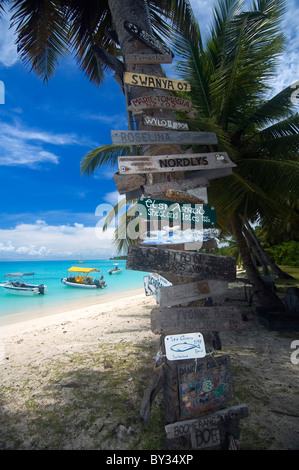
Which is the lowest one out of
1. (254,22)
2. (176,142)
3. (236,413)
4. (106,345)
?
(106,345)

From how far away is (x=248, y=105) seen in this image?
26.7 feet

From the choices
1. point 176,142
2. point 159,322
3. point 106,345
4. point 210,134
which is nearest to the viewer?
point 159,322

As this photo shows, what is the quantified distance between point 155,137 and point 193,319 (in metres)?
2.29

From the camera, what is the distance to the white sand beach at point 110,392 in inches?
111

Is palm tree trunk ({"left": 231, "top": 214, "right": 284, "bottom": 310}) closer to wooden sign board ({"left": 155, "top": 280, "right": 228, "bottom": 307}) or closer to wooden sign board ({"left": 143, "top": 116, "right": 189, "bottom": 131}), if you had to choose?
wooden sign board ({"left": 143, "top": 116, "right": 189, "bottom": 131})

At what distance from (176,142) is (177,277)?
1.79 metres

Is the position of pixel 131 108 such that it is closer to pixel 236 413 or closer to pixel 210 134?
pixel 210 134

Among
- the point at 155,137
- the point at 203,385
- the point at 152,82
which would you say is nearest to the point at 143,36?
the point at 152,82

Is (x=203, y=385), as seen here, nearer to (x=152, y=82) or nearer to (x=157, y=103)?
(x=157, y=103)

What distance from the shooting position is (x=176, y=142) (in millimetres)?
3318

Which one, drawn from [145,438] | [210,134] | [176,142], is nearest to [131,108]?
[176,142]

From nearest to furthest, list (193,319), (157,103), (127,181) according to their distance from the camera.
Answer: (193,319) < (127,181) < (157,103)

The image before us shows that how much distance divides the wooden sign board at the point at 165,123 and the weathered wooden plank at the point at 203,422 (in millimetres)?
Answer: 3414

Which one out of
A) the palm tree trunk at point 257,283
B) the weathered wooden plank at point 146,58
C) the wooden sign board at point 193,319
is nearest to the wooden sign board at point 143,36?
the weathered wooden plank at point 146,58
